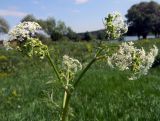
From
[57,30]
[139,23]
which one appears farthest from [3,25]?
[139,23]

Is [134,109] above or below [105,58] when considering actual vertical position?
below

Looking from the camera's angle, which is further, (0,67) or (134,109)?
(0,67)

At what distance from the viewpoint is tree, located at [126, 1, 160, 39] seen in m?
88.6

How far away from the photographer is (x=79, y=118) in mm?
7426

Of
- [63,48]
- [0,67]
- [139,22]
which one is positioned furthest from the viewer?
[139,22]

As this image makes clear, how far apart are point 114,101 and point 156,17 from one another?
285ft

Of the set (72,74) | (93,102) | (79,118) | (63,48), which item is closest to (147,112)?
(79,118)

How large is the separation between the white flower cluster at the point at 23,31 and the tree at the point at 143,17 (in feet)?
283

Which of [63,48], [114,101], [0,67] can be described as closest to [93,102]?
[114,101]

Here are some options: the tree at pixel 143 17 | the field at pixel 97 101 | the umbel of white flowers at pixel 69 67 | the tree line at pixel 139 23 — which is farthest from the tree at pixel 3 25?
the umbel of white flowers at pixel 69 67

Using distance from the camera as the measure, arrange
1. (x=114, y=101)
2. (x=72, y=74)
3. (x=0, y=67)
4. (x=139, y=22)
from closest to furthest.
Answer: (x=72, y=74)
(x=114, y=101)
(x=0, y=67)
(x=139, y=22)

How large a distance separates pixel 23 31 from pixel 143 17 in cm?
9273

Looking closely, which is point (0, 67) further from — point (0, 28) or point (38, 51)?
point (0, 28)

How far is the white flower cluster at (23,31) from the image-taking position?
2430 mm
